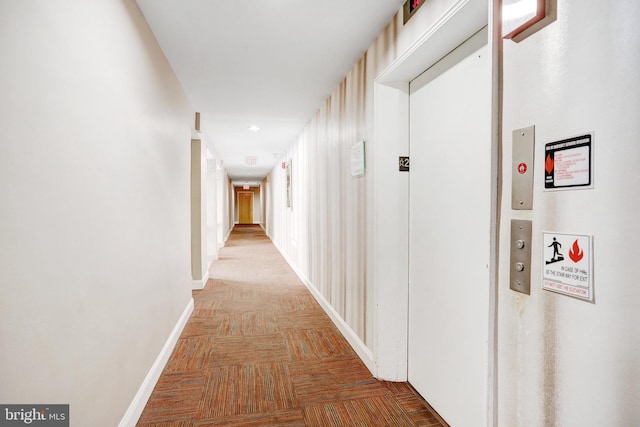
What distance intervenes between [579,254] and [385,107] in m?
1.60

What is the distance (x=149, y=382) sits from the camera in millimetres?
2098

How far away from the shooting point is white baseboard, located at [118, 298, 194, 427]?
1.75 m

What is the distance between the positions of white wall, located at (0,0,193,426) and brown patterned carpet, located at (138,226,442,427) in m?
0.35

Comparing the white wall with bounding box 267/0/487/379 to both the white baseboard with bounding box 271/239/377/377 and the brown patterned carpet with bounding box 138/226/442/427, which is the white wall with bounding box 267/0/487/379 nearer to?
the white baseboard with bounding box 271/239/377/377

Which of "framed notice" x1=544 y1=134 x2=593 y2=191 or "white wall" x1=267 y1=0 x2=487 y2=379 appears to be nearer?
"framed notice" x1=544 y1=134 x2=593 y2=191

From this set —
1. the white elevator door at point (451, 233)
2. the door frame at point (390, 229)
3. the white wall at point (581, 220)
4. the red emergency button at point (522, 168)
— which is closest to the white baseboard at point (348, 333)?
the door frame at point (390, 229)

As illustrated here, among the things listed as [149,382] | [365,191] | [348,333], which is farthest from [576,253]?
[149,382]

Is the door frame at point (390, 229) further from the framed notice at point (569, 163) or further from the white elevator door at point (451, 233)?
the framed notice at point (569, 163)

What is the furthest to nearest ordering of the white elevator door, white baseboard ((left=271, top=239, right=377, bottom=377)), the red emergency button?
white baseboard ((left=271, top=239, right=377, bottom=377)), the white elevator door, the red emergency button

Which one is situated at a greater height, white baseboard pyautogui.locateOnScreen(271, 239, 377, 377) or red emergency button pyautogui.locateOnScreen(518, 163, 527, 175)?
red emergency button pyautogui.locateOnScreen(518, 163, 527, 175)

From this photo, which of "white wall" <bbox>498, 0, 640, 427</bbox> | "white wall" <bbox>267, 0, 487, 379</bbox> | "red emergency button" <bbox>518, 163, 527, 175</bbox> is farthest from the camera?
"white wall" <bbox>267, 0, 487, 379</bbox>

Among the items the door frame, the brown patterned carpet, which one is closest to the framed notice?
the door frame

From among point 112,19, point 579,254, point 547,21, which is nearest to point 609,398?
point 579,254

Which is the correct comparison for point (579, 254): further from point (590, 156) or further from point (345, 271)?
point (345, 271)
